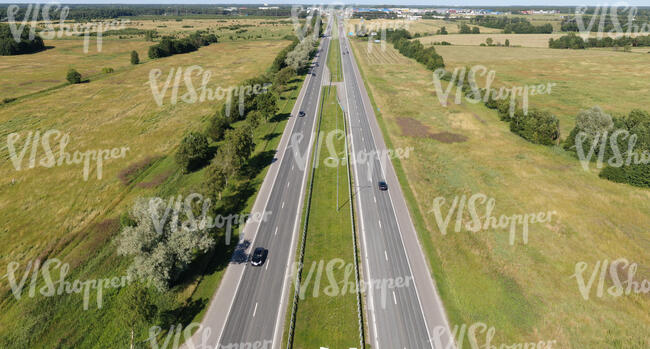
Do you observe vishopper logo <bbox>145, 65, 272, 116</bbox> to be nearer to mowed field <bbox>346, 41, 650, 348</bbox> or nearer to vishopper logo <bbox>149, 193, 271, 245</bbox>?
mowed field <bbox>346, 41, 650, 348</bbox>

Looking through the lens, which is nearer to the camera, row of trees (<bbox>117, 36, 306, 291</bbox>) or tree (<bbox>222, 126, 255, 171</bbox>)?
row of trees (<bbox>117, 36, 306, 291</bbox>)

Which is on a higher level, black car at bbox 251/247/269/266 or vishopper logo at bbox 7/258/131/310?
black car at bbox 251/247/269/266

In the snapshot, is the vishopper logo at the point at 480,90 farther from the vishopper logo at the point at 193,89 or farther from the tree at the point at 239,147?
the tree at the point at 239,147

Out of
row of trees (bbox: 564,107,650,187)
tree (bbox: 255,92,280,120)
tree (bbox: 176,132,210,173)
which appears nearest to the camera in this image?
row of trees (bbox: 564,107,650,187)

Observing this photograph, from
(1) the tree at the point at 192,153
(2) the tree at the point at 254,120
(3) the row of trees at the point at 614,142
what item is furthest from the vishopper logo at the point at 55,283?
(3) the row of trees at the point at 614,142

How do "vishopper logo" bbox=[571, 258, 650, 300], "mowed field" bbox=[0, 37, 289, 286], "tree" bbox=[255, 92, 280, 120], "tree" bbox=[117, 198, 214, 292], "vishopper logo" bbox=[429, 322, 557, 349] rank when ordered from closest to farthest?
"vishopper logo" bbox=[429, 322, 557, 349], "tree" bbox=[117, 198, 214, 292], "vishopper logo" bbox=[571, 258, 650, 300], "mowed field" bbox=[0, 37, 289, 286], "tree" bbox=[255, 92, 280, 120]

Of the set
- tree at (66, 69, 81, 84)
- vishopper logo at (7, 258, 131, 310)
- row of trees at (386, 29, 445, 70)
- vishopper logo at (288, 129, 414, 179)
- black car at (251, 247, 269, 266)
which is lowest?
vishopper logo at (7, 258, 131, 310)

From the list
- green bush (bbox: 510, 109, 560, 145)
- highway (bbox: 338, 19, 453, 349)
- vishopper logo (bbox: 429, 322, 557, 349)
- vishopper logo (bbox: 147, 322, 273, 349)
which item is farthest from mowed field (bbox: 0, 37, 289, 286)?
green bush (bbox: 510, 109, 560, 145)
